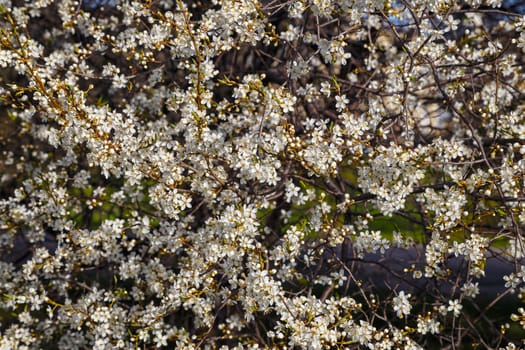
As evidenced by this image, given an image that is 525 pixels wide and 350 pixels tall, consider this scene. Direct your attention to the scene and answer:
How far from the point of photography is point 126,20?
4211mm

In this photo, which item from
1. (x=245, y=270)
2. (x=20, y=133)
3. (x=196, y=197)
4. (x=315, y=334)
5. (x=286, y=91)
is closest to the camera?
(x=315, y=334)

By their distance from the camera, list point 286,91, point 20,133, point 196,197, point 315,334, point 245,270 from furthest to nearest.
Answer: point 20,133 < point 196,197 < point 245,270 < point 286,91 < point 315,334

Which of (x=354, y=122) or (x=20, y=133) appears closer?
(x=354, y=122)

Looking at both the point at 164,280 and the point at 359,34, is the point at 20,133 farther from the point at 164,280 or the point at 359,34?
the point at 359,34

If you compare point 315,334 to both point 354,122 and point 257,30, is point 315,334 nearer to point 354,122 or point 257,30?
point 354,122

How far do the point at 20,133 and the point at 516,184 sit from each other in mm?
4172

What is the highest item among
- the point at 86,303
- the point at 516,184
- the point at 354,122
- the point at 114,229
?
the point at 354,122

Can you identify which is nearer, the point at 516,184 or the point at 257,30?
the point at 516,184

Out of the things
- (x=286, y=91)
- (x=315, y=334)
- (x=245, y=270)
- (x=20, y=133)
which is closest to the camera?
(x=315, y=334)

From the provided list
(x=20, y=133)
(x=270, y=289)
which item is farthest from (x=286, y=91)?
(x=20, y=133)

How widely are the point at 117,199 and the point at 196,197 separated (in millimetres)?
653

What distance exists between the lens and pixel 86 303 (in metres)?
3.81

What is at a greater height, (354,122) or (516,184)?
(354,122)

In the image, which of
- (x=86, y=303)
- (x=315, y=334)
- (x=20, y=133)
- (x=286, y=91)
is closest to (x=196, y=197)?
(x=86, y=303)
